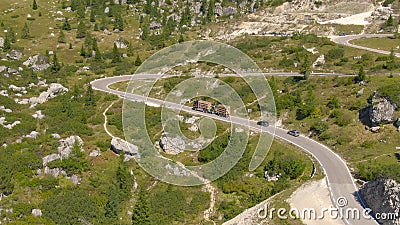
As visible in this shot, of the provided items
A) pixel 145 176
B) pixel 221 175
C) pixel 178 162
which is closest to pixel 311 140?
pixel 221 175

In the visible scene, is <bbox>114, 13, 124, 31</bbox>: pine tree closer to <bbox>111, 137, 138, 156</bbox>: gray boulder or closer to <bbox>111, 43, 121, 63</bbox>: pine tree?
<bbox>111, 43, 121, 63</bbox>: pine tree

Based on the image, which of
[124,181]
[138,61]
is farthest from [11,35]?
[124,181]

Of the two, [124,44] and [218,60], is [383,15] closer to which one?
[218,60]

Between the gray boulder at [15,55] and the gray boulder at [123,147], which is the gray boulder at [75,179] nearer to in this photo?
the gray boulder at [123,147]

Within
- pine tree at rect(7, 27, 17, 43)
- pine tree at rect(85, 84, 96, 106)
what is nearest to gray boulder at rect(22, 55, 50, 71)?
pine tree at rect(7, 27, 17, 43)

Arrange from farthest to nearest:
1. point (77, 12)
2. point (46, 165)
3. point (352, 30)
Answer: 1. point (77, 12)
2. point (352, 30)
3. point (46, 165)
